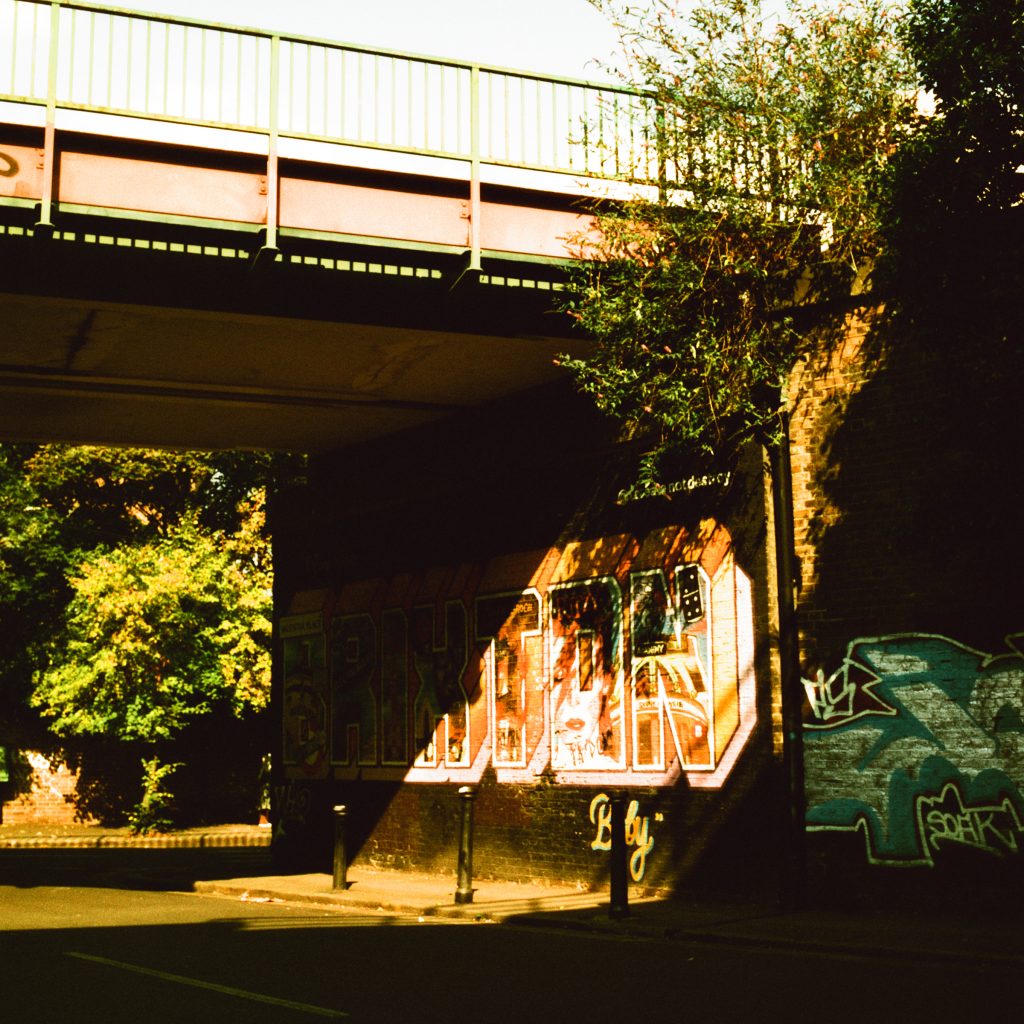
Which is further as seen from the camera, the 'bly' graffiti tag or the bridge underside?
the 'bly' graffiti tag

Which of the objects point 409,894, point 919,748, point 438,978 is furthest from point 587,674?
point 438,978

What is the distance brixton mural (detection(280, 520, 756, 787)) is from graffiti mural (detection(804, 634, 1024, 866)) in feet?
3.77

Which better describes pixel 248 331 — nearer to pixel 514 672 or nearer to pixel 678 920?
pixel 514 672

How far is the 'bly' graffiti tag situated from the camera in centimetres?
1534

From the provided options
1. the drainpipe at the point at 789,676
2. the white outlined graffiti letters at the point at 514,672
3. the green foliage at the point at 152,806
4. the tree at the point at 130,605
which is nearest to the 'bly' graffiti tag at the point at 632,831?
the white outlined graffiti letters at the point at 514,672

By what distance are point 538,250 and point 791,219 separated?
2.52m

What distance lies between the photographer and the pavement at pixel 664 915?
35.6 feet

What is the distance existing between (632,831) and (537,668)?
8.42 ft

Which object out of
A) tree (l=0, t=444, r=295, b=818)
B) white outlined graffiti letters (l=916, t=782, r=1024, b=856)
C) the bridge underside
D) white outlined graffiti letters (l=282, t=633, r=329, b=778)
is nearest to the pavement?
white outlined graffiti letters (l=916, t=782, r=1024, b=856)

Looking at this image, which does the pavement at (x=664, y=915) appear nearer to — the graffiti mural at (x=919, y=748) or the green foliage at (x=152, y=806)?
the graffiti mural at (x=919, y=748)

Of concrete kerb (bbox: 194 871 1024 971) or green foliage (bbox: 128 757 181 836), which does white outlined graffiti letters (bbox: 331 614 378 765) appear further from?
green foliage (bbox: 128 757 181 836)

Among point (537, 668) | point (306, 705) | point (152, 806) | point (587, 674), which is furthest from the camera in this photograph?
point (152, 806)

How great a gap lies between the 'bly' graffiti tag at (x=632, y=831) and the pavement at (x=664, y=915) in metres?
0.37

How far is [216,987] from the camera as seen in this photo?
9.27 meters
